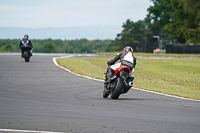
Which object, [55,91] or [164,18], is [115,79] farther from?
[164,18]

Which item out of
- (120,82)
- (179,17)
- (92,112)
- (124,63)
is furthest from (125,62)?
(179,17)

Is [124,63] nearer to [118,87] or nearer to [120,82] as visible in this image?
[120,82]

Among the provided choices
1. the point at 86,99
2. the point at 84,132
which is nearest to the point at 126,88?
the point at 86,99

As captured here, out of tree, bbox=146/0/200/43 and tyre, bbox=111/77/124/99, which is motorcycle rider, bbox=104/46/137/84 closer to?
tyre, bbox=111/77/124/99

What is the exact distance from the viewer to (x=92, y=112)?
9062mm

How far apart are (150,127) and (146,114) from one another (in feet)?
4.85

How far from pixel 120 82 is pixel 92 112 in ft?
8.06

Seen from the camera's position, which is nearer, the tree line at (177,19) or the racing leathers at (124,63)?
the racing leathers at (124,63)

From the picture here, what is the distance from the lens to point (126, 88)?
11.5 metres

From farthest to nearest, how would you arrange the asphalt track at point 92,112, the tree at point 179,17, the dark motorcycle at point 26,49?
the tree at point 179,17, the dark motorcycle at point 26,49, the asphalt track at point 92,112

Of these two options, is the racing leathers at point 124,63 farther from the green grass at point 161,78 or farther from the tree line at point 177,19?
the tree line at point 177,19

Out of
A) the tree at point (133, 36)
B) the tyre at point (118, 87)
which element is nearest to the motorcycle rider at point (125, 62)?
the tyre at point (118, 87)

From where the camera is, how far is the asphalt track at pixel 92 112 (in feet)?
24.6

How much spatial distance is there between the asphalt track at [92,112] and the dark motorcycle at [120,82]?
333mm
